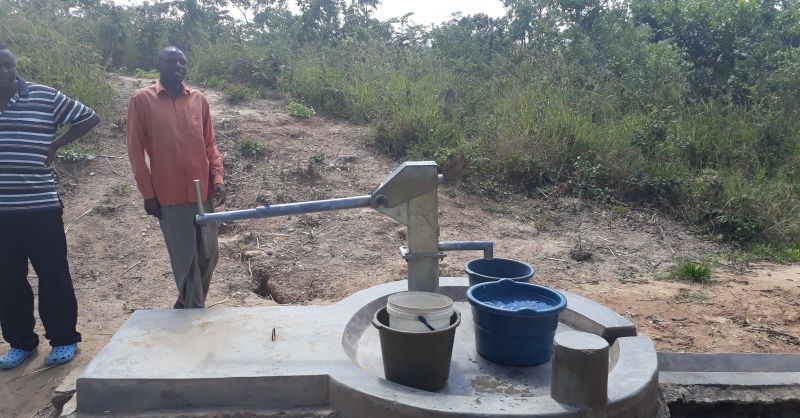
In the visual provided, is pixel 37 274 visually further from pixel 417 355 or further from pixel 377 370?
pixel 417 355

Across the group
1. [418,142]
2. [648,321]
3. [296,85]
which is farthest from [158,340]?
[296,85]

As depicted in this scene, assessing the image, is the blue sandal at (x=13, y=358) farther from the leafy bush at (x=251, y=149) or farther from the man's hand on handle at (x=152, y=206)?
the leafy bush at (x=251, y=149)

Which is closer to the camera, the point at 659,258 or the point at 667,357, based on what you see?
the point at 667,357

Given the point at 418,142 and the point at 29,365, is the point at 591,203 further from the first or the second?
the point at 29,365

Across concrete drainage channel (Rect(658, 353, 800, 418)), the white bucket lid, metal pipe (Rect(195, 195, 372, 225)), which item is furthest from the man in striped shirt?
concrete drainage channel (Rect(658, 353, 800, 418))

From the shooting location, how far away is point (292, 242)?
17.6 feet

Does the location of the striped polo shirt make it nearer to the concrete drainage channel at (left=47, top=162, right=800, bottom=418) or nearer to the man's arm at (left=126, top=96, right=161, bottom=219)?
the man's arm at (left=126, top=96, right=161, bottom=219)

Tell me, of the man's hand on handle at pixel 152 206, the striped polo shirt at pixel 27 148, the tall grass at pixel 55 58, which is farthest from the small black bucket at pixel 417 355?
the tall grass at pixel 55 58

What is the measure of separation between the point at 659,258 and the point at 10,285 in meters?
4.74

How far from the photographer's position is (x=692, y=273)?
492 centimetres

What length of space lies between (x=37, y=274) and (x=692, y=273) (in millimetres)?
A: 4457

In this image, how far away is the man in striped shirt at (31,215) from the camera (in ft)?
9.89

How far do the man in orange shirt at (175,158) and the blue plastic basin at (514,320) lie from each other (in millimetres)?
1456

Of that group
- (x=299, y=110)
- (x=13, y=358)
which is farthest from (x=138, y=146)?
(x=299, y=110)
